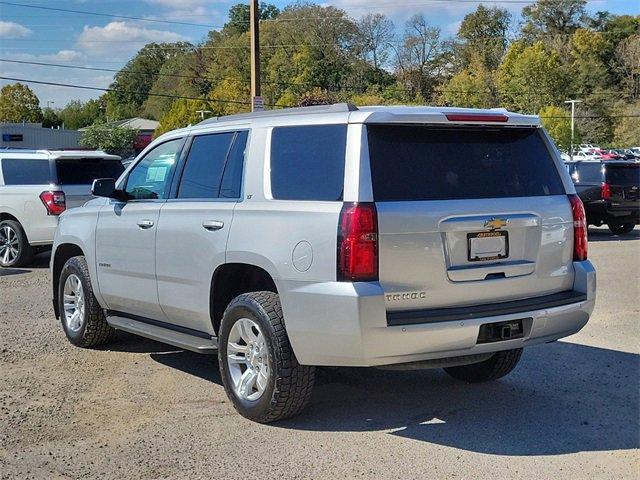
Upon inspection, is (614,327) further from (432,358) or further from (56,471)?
(56,471)

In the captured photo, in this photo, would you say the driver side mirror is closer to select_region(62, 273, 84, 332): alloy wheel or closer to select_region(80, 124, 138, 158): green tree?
select_region(62, 273, 84, 332): alloy wheel

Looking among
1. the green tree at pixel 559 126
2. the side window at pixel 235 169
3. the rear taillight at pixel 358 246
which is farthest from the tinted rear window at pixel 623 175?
the green tree at pixel 559 126

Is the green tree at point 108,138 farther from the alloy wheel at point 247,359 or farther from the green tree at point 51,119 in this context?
the alloy wheel at point 247,359

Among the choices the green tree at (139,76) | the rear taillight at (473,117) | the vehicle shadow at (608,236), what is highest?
the green tree at (139,76)

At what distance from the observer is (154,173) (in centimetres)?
623

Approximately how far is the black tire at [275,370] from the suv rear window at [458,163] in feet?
3.29

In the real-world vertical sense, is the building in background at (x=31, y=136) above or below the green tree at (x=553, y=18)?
below

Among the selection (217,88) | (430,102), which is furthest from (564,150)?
(217,88)

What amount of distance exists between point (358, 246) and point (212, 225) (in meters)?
1.34

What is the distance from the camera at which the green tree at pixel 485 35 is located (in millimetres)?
95812

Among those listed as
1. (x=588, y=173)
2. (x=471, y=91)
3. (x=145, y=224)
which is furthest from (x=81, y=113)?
(x=145, y=224)

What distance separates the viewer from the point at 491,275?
470 cm

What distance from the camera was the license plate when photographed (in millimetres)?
4621

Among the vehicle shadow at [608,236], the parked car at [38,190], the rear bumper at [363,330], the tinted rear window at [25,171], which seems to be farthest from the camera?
the vehicle shadow at [608,236]
